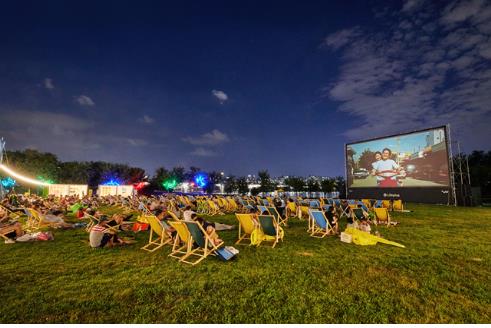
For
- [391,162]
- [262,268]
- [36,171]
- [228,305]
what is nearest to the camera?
[228,305]

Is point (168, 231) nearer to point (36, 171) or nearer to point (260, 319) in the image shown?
point (260, 319)

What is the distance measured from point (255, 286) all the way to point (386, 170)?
2269 cm

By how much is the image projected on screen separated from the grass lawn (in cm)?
1687

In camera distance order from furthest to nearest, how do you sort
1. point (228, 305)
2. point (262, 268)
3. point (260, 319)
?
point (262, 268) < point (228, 305) < point (260, 319)

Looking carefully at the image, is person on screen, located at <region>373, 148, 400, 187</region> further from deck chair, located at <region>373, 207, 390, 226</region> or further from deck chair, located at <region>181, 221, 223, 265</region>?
deck chair, located at <region>181, 221, 223, 265</region>

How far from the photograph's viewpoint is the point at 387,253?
5480 millimetres

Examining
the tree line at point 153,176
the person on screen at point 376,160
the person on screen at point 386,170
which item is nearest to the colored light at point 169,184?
the tree line at point 153,176

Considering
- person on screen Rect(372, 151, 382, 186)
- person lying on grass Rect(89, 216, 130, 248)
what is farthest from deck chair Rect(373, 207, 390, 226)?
person on screen Rect(372, 151, 382, 186)

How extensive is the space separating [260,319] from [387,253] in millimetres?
4054

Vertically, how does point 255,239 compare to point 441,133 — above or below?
below

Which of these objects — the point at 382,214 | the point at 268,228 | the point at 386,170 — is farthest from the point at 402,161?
the point at 268,228

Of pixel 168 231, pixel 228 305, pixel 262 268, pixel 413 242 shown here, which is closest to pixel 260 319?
pixel 228 305

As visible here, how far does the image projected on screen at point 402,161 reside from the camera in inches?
781

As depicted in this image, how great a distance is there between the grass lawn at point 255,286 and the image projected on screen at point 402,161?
1687 centimetres
